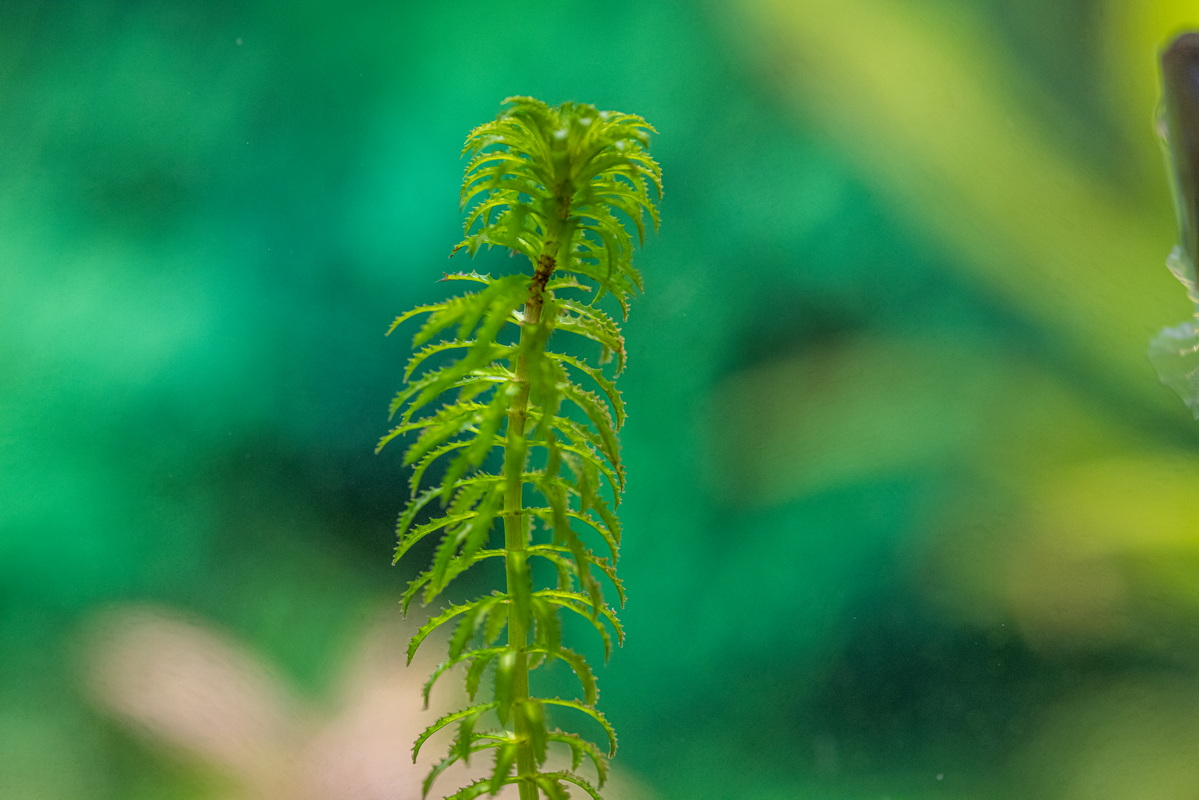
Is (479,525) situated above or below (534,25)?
below

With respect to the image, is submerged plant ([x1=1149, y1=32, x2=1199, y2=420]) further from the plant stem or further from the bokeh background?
the plant stem

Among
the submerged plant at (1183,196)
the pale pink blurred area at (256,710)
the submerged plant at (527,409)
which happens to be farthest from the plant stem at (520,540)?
the submerged plant at (1183,196)

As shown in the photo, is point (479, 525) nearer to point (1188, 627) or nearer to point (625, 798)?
point (625, 798)

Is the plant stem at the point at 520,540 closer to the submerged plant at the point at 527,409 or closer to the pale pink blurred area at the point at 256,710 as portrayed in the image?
the submerged plant at the point at 527,409

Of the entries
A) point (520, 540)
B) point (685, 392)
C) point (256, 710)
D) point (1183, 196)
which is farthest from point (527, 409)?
point (1183, 196)

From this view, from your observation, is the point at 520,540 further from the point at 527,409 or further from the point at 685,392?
the point at 685,392

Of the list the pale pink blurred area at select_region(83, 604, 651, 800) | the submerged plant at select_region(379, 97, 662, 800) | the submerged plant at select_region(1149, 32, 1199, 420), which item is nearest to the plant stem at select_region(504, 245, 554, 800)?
the submerged plant at select_region(379, 97, 662, 800)

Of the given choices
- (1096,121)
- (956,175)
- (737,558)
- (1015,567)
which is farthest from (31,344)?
(1096,121)
